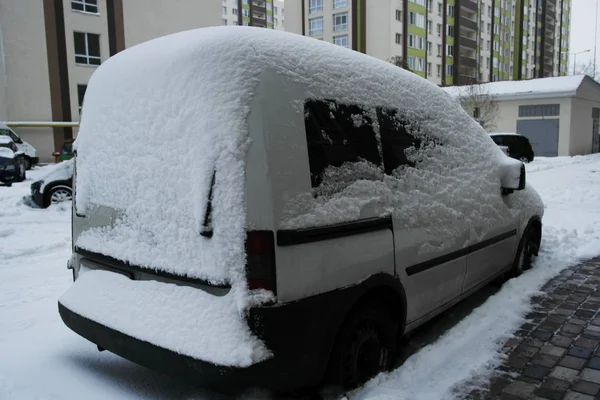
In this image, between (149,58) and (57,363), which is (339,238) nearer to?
(149,58)

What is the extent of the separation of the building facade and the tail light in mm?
31630

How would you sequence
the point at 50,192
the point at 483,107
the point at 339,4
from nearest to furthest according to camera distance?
the point at 50,192 < the point at 483,107 < the point at 339,4

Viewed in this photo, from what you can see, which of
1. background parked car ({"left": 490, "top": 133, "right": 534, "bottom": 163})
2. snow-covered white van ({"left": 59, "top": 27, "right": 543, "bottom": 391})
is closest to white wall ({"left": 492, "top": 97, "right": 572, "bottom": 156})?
background parked car ({"left": 490, "top": 133, "right": 534, "bottom": 163})

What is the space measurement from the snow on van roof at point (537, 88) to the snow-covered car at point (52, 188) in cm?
2382

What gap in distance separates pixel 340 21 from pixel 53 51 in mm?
36366

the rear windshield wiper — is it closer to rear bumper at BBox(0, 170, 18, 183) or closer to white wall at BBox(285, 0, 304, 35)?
rear bumper at BBox(0, 170, 18, 183)

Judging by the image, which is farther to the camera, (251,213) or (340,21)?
(340,21)

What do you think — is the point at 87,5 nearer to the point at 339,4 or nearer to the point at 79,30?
the point at 79,30

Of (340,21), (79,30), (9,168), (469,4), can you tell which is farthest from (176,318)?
(469,4)

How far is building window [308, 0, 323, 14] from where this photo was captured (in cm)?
5972

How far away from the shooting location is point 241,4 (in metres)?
75.4

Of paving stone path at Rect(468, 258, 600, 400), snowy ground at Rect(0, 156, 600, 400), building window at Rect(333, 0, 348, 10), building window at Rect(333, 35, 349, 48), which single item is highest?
building window at Rect(333, 0, 348, 10)

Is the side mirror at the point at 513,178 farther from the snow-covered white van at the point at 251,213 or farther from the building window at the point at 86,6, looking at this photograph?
the building window at the point at 86,6

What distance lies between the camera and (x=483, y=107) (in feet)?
103
